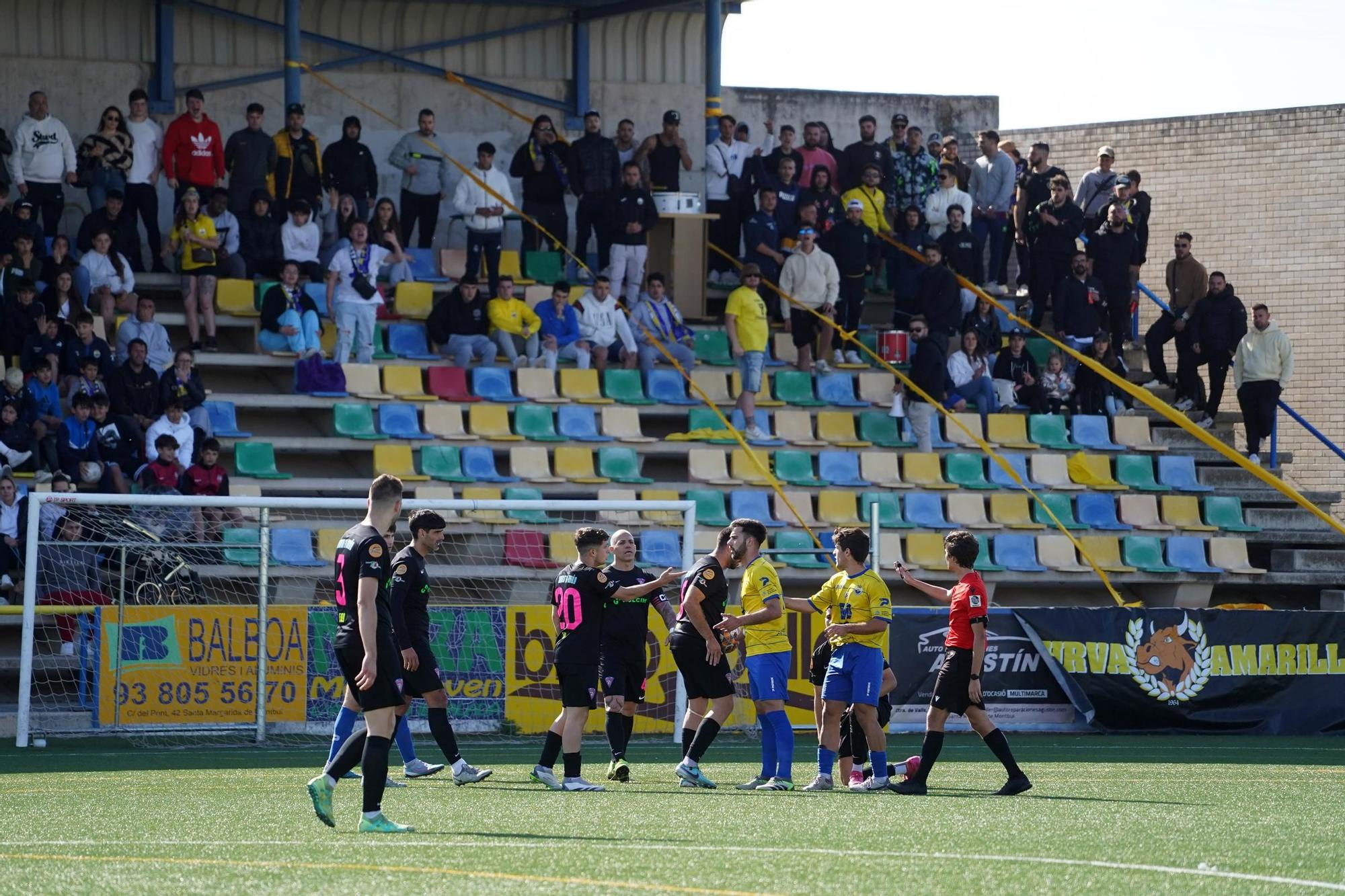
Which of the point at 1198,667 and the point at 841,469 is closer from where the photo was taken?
the point at 1198,667

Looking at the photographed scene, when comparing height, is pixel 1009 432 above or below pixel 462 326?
below

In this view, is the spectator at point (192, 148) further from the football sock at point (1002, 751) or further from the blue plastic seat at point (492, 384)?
the football sock at point (1002, 751)

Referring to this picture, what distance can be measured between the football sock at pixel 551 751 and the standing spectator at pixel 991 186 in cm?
1356

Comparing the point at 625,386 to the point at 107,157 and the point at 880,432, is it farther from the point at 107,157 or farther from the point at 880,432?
the point at 107,157

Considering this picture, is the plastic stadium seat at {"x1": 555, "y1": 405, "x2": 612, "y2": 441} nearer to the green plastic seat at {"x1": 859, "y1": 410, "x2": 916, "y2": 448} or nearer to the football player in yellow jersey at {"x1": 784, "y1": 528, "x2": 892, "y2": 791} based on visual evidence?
the green plastic seat at {"x1": 859, "y1": 410, "x2": 916, "y2": 448}

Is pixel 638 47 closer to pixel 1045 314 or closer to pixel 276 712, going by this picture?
Answer: pixel 1045 314

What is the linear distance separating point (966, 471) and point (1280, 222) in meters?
7.93

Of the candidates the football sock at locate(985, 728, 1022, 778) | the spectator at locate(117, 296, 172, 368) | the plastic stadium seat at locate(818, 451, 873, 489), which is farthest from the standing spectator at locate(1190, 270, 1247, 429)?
the football sock at locate(985, 728, 1022, 778)

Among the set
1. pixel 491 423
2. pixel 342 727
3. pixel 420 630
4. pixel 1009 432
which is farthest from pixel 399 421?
pixel 342 727

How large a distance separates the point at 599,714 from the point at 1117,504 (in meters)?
8.50

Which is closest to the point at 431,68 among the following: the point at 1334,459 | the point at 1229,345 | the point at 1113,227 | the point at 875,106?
the point at 875,106

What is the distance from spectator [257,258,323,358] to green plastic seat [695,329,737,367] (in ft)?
15.7

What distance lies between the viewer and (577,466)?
19.7 metres

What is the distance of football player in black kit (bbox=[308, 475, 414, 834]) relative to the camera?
8.57m
